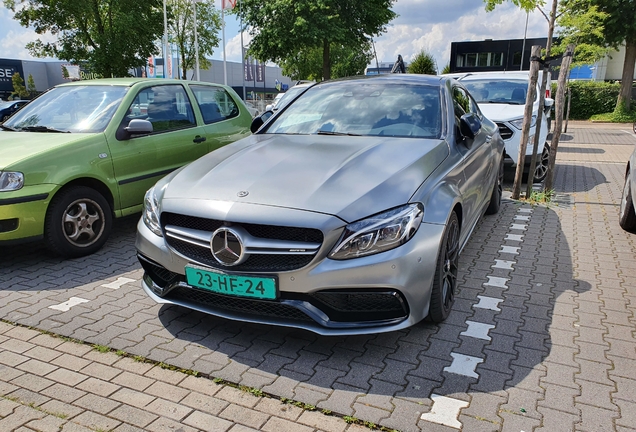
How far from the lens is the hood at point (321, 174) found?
2.84m

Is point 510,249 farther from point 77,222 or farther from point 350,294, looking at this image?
point 77,222

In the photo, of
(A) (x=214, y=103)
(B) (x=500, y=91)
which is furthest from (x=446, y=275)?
(B) (x=500, y=91)

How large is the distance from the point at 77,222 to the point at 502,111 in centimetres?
659

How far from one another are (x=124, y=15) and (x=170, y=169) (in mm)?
19911

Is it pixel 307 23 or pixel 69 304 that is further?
pixel 307 23

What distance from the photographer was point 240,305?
296cm

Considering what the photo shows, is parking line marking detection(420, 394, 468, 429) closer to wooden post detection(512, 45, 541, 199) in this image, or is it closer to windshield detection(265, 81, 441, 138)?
windshield detection(265, 81, 441, 138)

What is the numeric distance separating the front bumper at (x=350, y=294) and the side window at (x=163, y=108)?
298cm

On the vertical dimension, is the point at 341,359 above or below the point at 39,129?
below

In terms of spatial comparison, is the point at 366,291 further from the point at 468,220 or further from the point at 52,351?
the point at 52,351

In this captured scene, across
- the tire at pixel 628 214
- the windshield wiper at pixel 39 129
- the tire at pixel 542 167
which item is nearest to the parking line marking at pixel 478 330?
the tire at pixel 628 214

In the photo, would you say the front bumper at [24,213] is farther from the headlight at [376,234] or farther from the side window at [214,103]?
the headlight at [376,234]

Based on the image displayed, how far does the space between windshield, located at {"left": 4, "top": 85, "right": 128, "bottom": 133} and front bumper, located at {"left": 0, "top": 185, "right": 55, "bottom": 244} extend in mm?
934

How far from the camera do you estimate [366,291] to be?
2.76 meters
